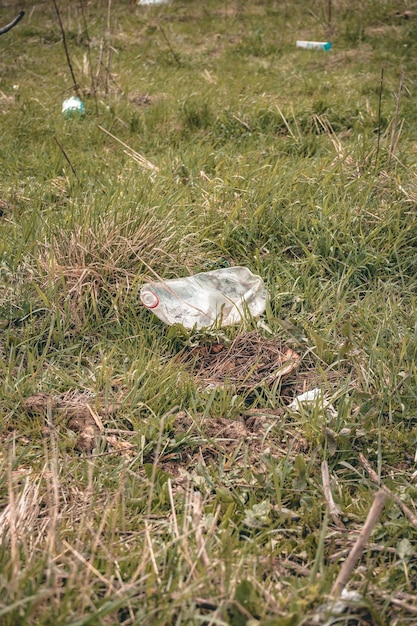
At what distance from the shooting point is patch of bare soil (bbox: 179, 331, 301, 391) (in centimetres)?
252

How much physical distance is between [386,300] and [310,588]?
161 cm

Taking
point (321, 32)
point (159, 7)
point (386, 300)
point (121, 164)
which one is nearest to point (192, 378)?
point (386, 300)

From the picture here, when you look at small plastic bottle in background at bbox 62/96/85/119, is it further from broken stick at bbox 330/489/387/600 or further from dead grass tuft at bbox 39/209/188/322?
broken stick at bbox 330/489/387/600

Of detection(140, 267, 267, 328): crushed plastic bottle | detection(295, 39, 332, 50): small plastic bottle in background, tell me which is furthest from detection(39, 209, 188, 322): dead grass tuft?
detection(295, 39, 332, 50): small plastic bottle in background

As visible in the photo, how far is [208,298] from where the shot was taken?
2902 millimetres

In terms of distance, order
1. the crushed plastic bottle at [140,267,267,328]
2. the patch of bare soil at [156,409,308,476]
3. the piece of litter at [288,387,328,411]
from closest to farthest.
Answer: the patch of bare soil at [156,409,308,476], the piece of litter at [288,387,328,411], the crushed plastic bottle at [140,267,267,328]

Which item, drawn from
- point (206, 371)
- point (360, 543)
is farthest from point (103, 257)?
point (360, 543)

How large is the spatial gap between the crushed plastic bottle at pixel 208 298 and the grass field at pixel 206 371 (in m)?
0.06

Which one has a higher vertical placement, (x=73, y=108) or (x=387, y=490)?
(x=387, y=490)

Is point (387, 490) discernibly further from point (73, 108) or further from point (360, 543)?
point (73, 108)

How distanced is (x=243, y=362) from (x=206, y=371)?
14 cm

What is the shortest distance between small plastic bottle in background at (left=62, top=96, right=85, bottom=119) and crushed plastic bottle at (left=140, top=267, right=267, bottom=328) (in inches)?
91.3

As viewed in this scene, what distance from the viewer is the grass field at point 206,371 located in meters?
1.63

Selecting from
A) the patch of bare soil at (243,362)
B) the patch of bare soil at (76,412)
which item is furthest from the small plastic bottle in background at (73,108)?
the patch of bare soil at (76,412)
